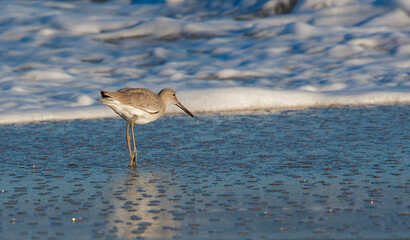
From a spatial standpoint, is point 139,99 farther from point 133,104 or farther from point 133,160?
point 133,160

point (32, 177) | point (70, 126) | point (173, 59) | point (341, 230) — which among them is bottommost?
point (341, 230)

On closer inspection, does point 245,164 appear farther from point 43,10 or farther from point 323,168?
point 43,10

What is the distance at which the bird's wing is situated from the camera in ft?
19.3

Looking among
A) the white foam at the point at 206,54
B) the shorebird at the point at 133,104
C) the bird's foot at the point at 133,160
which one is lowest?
the bird's foot at the point at 133,160

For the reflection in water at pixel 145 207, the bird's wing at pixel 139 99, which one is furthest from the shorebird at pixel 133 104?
the reflection in water at pixel 145 207

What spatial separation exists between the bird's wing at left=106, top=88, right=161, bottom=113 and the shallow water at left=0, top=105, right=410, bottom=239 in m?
0.42

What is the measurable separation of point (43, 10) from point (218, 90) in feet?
28.7

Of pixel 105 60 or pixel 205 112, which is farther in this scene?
pixel 105 60

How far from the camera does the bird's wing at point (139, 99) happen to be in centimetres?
589

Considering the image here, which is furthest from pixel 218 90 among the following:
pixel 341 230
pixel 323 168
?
pixel 341 230

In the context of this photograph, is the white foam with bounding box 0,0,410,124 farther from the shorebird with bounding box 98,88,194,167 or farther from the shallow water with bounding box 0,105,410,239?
the shorebird with bounding box 98,88,194,167

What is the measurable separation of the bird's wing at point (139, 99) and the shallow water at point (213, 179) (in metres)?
0.42

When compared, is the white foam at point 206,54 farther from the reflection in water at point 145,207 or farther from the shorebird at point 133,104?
the reflection in water at point 145,207

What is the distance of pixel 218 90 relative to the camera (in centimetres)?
894
